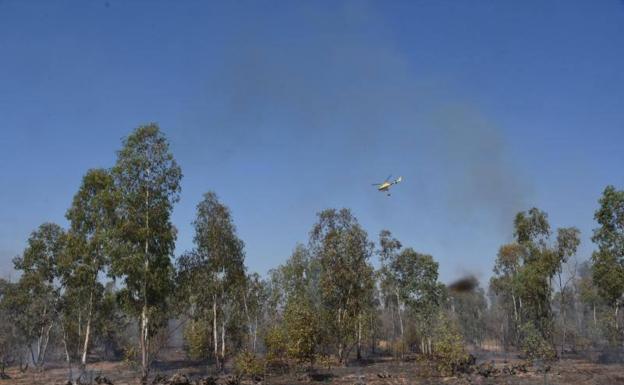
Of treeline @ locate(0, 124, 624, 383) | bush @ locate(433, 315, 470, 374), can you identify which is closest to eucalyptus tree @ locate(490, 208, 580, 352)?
treeline @ locate(0, 124, 624, 383)

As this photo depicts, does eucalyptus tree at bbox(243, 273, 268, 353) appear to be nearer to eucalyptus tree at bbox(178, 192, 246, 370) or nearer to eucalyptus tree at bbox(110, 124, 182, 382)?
eucalyptus tree at bbox(178, 192, 246, 370)

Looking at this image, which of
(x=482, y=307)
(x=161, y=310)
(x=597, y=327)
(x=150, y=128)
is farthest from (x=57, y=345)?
(x=482, y=307)

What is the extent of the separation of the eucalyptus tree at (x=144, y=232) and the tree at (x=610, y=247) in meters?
46.6

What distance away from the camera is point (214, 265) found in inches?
2079

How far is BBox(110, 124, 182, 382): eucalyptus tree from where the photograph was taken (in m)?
39.8

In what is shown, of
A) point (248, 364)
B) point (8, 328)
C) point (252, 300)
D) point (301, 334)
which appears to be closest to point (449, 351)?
point (301, 334)

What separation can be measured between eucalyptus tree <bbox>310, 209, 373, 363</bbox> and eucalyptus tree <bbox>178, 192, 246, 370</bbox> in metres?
11.7

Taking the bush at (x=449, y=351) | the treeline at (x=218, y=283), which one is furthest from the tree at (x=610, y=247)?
the bush at (x=449, y=351)

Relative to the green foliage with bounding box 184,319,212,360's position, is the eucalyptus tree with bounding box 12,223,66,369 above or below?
above

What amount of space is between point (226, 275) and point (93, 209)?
1765 cm

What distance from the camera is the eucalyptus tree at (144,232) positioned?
1569 inches

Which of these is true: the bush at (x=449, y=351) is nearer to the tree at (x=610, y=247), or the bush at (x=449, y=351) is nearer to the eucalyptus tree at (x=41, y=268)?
the tree at (x=610, y=247)

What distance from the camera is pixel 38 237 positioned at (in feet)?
162

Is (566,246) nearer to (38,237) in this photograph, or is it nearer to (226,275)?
(226,275)
